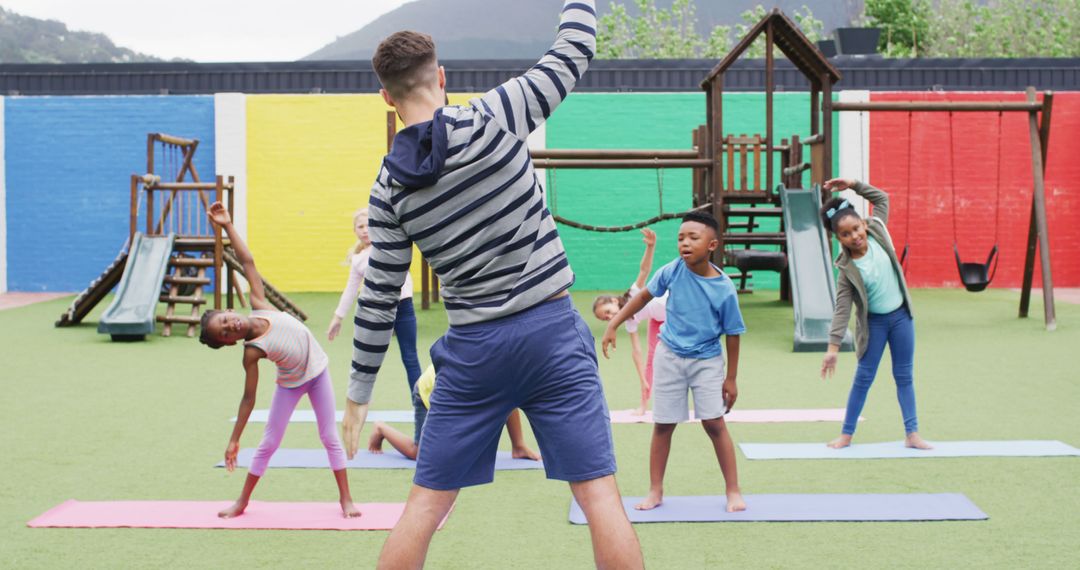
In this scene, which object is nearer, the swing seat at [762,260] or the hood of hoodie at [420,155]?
the hood of hoodie at [420,155]

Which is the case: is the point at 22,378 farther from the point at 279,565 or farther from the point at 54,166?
the point at 54,166

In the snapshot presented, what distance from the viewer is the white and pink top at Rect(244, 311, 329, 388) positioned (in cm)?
523

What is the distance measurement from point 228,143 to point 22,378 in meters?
9.87

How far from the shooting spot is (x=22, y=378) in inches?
399

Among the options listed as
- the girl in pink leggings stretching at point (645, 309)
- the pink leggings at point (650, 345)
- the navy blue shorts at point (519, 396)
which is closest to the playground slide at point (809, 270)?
the pink leggings at point (650, 345)

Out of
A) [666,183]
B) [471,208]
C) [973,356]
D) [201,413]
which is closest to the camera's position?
[471,208]

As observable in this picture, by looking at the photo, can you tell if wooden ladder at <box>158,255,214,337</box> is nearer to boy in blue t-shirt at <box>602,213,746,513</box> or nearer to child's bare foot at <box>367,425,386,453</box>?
child's bare foot at <box>367,425,386,453</box>

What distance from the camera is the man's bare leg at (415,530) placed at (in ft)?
10.3

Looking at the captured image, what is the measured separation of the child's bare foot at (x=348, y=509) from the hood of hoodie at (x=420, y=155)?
2.60 m

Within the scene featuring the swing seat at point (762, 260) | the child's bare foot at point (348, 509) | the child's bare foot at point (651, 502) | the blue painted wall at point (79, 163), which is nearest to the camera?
the child's bare foot at point (348, 509)

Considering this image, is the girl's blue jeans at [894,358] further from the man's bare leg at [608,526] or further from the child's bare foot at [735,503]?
the man's bare leg at [608,526]

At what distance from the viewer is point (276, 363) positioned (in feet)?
17.3

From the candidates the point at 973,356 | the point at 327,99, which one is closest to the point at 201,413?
the point at 973,356

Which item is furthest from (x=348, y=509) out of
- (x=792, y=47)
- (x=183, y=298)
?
(x=792, y=47)
